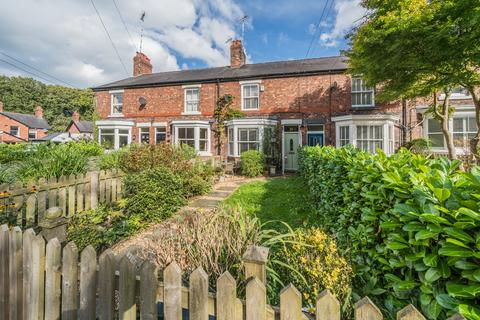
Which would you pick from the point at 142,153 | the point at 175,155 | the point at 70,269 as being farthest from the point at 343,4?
the point at 70,269

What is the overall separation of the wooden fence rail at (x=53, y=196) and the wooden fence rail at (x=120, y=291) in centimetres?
239

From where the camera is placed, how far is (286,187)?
31.1ft

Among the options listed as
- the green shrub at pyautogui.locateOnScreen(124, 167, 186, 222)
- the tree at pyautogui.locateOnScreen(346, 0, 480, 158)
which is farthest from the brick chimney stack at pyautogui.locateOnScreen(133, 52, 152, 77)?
the green shrub at pyautogui.locateOnScreen(124, 167, 186, 222)

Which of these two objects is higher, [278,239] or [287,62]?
[287,62]

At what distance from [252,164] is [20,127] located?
161ft

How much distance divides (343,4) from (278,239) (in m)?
11.4

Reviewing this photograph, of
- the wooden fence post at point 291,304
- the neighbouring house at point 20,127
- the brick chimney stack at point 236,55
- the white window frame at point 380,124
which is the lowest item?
the wooden fence post at point 291,304

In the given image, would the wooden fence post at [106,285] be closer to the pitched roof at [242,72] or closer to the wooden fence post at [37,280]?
the wooden fence post at [37,280]

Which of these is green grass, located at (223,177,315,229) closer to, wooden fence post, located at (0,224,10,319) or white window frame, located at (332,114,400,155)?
wooden fence post, located at (0,224,10,319)

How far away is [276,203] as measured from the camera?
23.1ft

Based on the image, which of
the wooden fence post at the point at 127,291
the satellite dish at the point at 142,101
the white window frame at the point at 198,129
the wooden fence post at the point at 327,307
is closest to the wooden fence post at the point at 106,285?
the wooden fence post at the point at 127,291

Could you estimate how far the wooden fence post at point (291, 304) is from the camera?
1.36m

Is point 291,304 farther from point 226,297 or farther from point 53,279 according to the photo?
point 53,279

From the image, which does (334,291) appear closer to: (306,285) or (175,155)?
(306,285)
